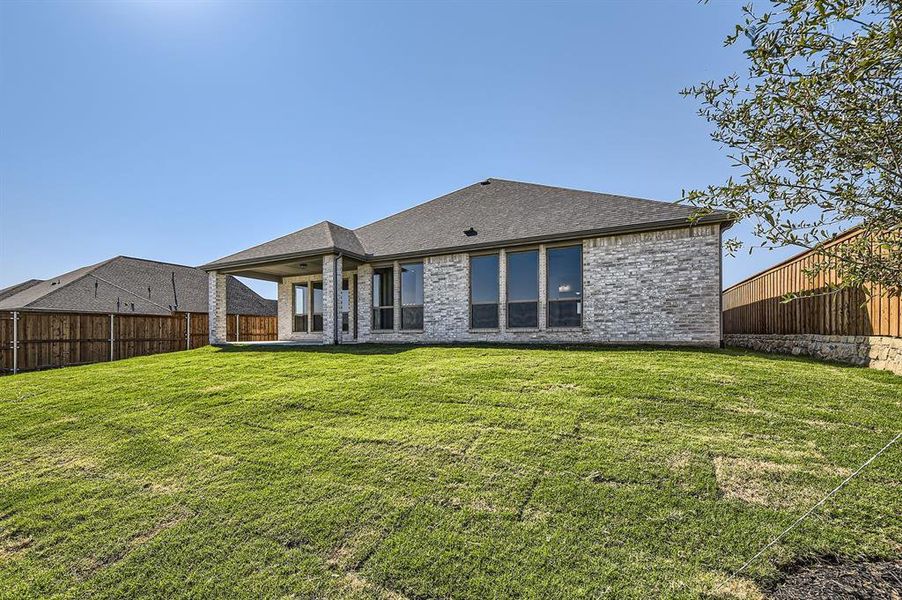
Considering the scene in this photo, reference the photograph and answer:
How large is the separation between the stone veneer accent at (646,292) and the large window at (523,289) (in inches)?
9.4

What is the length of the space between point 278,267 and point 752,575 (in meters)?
16.3

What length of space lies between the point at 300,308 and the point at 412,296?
6796 mm

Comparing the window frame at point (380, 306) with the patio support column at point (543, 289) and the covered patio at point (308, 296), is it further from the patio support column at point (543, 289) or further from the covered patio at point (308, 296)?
the patio support column at point (543, 289)

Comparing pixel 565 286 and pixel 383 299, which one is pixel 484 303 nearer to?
pixel 565 286

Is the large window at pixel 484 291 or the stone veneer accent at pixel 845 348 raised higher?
the large window at pixel 484 291

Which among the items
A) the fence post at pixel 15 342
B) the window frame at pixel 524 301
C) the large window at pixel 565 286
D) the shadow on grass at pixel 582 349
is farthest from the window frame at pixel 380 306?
→ the fence post at pixel 15 342

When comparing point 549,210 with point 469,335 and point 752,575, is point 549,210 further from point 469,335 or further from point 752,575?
point 752,575

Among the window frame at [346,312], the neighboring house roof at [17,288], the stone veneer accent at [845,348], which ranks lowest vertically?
the stone veneer accent at [845,348]

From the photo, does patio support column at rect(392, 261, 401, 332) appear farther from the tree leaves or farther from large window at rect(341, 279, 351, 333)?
the tree leaves

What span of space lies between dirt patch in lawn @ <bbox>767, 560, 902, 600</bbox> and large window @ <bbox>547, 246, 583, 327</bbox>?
943cm

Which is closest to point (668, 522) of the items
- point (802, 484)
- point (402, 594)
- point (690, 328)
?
point (802, 484)

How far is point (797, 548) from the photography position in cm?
288

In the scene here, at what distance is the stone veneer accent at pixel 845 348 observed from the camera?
7.14 metres

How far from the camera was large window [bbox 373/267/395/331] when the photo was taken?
14992mm
